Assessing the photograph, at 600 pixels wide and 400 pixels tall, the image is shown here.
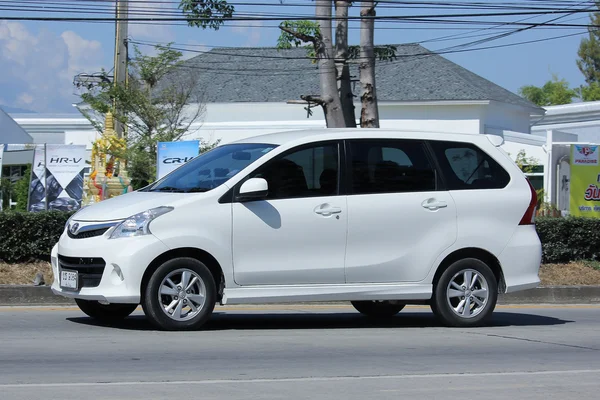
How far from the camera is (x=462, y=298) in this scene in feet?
35.1

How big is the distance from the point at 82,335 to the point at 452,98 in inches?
1434

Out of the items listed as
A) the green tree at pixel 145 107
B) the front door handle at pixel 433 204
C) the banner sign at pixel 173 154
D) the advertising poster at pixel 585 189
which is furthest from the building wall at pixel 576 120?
the front door handle at pixel 433 204

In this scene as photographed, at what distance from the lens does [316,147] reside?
10.3m

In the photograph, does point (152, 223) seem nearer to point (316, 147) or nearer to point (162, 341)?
point (162, 341)

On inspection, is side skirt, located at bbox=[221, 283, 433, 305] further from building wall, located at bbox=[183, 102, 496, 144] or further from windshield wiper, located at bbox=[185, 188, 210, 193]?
building wall, located at bbox=[183, 102, 496, 144]

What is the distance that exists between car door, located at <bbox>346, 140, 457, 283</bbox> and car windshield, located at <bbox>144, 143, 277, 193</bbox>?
3.41 feet

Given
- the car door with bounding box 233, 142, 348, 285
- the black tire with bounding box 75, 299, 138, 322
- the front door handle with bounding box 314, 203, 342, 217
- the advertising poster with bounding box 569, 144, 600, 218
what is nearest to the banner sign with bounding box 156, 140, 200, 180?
the advertising poster with bounding box 569, 144, 600, 218

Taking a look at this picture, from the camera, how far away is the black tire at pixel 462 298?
10.5 m

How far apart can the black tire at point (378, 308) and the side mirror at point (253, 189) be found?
8.84 feet

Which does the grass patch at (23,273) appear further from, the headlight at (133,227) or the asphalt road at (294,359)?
the headlight at (133,227)

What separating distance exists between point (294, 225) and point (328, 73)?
1095 cm

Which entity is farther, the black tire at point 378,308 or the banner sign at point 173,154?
the banner sign at point 173,154

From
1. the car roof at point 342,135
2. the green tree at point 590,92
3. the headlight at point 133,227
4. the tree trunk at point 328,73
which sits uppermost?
the green tree at point 590,92

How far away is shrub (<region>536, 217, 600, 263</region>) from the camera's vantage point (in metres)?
16.6
